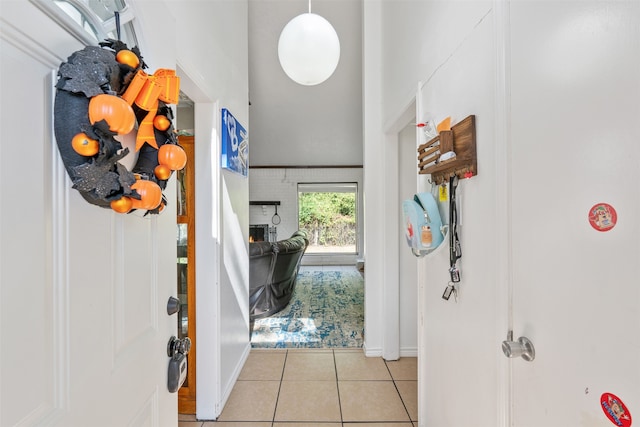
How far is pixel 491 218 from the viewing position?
107cm

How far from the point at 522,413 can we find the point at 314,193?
6.79 meters

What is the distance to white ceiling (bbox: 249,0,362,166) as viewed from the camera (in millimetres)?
4320

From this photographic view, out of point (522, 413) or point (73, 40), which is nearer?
point (73, 40)

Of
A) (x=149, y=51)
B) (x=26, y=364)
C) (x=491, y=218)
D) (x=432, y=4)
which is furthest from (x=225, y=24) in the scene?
(x=26, y=364)

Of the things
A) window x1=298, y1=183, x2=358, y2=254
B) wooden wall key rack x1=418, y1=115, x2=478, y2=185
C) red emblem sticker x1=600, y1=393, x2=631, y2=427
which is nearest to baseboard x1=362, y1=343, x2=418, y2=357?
wooden wall key rack x1=418, y1=115, x2=478, y2=185

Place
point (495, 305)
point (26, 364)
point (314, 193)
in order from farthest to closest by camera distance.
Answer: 1. point (314, 193)
2. point (495, 305)
3. point (26, 364)

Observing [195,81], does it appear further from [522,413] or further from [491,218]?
[522,413]

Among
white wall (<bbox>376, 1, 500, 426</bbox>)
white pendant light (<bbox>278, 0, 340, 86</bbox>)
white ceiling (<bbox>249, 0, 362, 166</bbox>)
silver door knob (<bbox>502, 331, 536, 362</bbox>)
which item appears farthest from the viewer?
white ceiling (<bbox>249, 0, 362, 166</bbox>)

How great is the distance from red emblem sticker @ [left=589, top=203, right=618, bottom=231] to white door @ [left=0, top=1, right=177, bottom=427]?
1070 mm

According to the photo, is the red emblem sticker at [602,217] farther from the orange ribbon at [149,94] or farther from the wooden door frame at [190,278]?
the wooden door frame at [190,278]

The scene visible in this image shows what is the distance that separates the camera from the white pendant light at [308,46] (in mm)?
1657

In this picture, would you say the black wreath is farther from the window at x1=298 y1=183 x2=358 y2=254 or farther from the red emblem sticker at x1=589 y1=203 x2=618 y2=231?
the window at x1=298 y1=183 x2=358 y2=254

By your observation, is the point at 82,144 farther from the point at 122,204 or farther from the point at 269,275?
the point at 269,275

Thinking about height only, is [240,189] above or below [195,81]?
below
